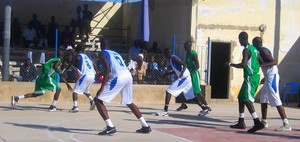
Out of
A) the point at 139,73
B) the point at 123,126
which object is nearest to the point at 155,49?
the point at 139,73

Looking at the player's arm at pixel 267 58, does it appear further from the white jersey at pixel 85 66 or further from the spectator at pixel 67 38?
the spectator at pixel 67 38

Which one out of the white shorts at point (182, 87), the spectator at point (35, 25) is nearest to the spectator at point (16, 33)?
the spectator at point (35, 25)

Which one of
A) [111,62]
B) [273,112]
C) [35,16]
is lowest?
[273,112]

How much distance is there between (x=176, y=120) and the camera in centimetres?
1340

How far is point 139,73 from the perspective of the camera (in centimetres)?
1903

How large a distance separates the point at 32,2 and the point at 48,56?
28.8 ft

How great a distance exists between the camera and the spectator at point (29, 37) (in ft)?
78.3

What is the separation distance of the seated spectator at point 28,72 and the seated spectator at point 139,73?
3.37m

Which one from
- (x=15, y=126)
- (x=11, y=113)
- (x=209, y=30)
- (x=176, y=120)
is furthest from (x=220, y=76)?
(x=15, y=126)

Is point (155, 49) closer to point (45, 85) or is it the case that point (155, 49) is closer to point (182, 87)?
point (182, 87)

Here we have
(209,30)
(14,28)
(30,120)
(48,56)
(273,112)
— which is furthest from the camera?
(14,28)

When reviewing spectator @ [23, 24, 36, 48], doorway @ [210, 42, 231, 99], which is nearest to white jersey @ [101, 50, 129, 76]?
doorway @ [210, 42, 231, 99]

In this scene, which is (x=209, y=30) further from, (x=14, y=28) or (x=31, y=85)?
(x=14, y=28)

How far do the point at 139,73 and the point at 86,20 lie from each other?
728 centimetres
